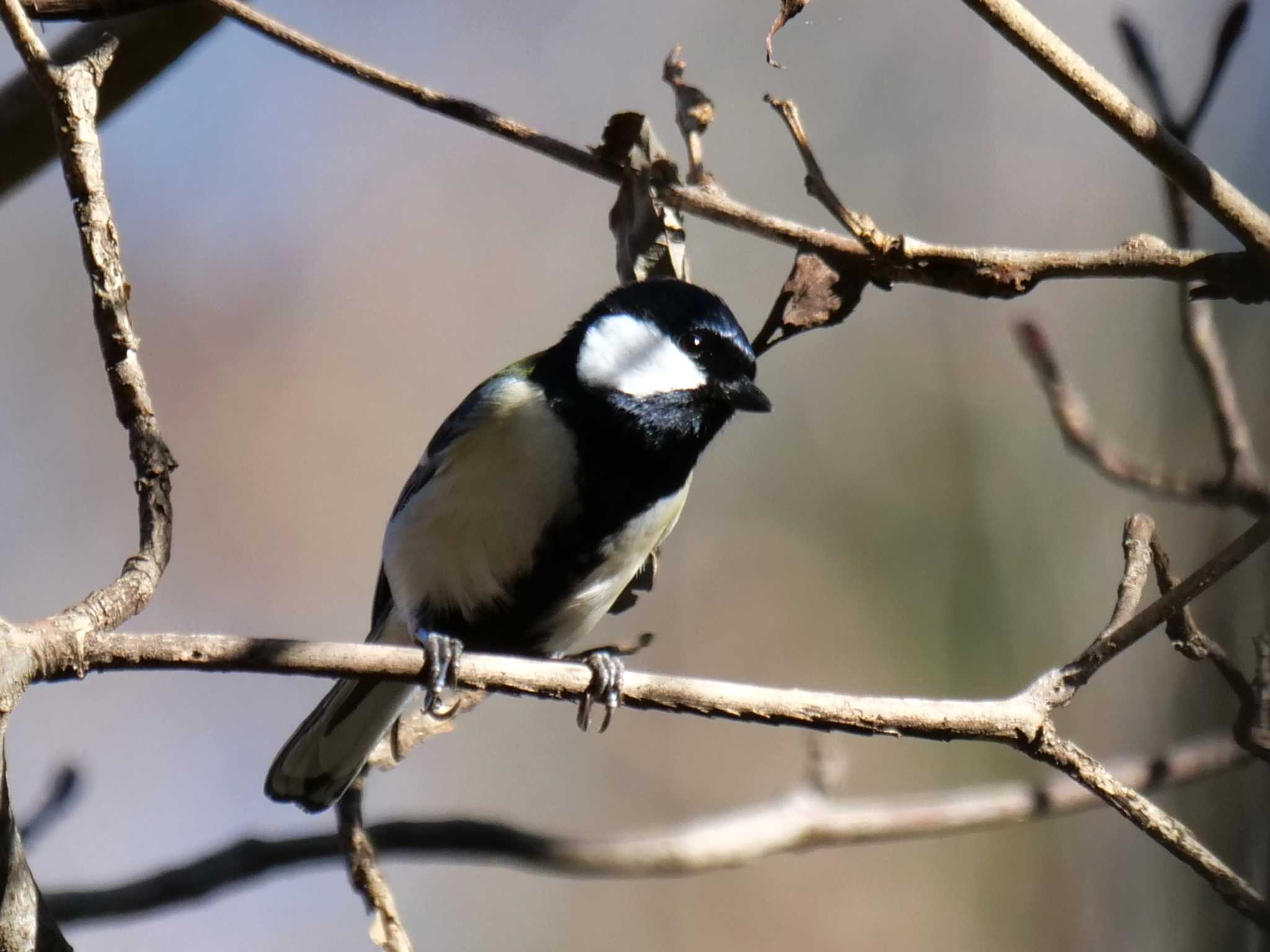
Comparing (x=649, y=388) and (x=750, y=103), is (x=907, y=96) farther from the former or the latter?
(x=649, y=388)

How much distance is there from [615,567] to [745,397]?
41 centimetres

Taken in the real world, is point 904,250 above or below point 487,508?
above

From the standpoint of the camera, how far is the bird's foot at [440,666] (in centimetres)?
151

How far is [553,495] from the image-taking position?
2365 mm

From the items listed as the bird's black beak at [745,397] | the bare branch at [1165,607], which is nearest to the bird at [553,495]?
the bird's black beak at [745,397]

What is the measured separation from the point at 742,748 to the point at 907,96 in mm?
2309

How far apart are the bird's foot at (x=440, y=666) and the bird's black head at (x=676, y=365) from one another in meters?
0.64

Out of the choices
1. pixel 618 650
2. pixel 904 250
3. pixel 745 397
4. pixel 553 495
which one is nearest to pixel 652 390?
pixel 745 397

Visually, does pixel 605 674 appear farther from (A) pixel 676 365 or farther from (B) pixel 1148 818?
(A) pixel 676 365

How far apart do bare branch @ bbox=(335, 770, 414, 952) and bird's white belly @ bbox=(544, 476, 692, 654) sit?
62cm

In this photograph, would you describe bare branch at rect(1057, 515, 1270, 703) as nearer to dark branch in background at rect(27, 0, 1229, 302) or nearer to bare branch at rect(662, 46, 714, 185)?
dark branch in background at rect(27, 0, 1229, 302)

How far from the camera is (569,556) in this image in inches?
94.1

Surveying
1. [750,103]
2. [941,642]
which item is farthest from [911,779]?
[750,103]

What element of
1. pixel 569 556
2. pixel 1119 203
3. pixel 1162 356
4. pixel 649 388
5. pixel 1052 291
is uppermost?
pixel 1119 203
